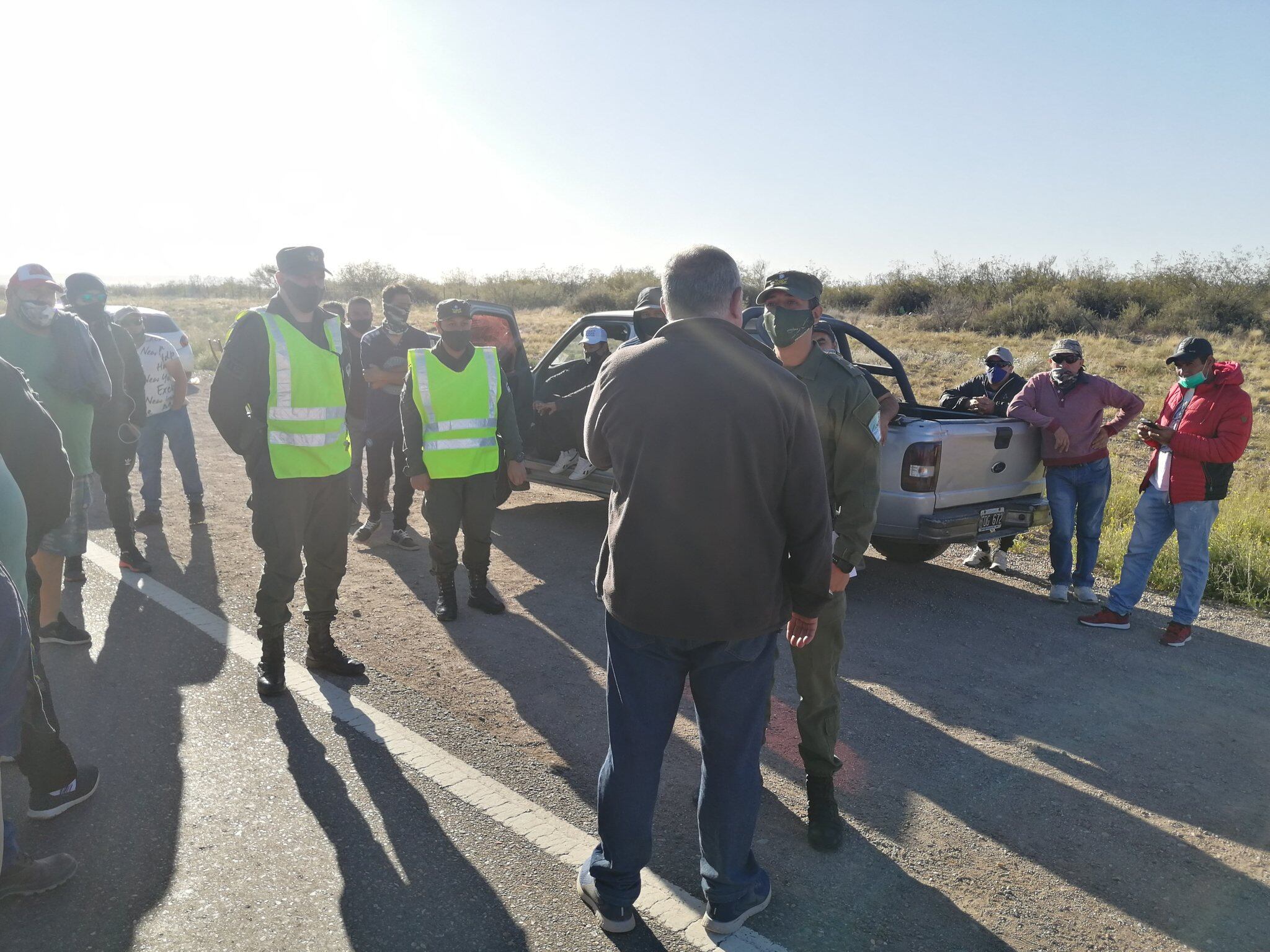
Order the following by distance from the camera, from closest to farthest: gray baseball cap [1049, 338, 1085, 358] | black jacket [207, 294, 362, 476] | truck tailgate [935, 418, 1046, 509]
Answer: black jacket [207, 294, 362, 476] → truck tailgate [935, 418, 1046, 509] → gray baseball cap [1049, 338, 1085, 358]

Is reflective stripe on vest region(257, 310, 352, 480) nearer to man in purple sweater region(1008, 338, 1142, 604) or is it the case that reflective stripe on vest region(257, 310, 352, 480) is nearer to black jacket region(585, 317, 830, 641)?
black jacket region(585, 317, 830, 641)

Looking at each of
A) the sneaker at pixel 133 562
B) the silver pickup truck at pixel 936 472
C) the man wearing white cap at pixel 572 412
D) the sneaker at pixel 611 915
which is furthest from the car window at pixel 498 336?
the sneaker at pixel 611 915

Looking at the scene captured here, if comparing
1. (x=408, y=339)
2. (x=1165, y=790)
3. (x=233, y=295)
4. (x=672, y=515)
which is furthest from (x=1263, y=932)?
(x=233, y=295)

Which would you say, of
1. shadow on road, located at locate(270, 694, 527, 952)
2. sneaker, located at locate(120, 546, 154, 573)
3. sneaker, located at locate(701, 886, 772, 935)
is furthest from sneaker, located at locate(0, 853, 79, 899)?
sneaker, located at locate(120, 546, 154, 573)

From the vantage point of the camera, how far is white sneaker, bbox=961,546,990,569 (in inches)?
289

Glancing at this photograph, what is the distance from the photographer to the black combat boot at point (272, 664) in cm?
445

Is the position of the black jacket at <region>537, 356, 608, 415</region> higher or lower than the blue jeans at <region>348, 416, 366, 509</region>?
higher

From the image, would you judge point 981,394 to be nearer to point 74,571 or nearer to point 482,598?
point 482,598

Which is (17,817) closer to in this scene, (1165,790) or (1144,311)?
(1165,790)

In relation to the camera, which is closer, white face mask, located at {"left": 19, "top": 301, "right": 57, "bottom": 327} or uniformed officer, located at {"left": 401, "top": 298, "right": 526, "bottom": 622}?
white face mask, located at {"left": 19, "top": 301, "right": 57, "bottom": 327}

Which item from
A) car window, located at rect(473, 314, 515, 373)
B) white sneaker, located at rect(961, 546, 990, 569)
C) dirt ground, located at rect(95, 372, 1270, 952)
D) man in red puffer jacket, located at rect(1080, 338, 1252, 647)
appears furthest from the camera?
car window, located at rect(473, 314, 515, 373)

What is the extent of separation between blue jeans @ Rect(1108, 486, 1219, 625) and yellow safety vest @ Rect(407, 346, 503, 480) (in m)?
4.10

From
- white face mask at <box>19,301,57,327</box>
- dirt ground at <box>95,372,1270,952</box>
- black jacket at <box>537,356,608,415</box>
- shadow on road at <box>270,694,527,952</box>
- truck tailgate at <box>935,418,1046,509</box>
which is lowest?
dirt ground at <box>95,372,1270,952</box>

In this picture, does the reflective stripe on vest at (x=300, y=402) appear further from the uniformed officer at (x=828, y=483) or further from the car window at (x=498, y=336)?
Answer: the car window at (x=498, y=336)
